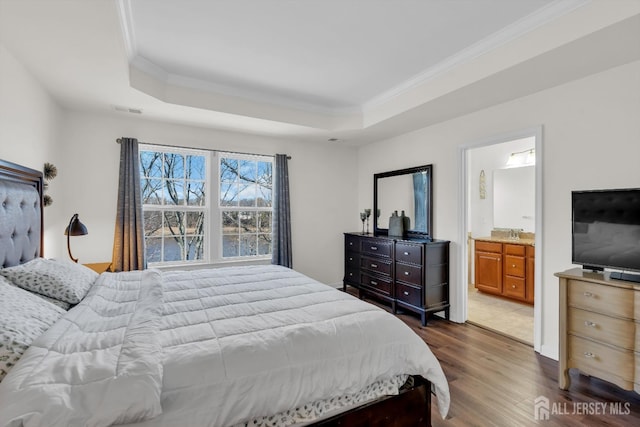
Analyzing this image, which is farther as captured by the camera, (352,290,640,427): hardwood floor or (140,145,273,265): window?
(140,145,273,265): window

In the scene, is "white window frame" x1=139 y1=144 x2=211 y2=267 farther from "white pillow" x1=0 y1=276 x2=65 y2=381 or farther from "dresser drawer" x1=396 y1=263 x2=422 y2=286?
"dresser drawer" x1=396 y1=263 x2=422 y2=286

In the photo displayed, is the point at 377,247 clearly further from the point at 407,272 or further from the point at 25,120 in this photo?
the point at 25,120

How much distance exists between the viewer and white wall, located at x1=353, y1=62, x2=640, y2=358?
235cm

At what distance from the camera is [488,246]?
4.76m

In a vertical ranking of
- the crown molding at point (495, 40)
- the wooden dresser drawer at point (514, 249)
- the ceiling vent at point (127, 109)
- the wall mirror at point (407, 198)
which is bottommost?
the wooden dresser drawer at point (514, 249)

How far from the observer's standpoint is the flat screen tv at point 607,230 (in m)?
2.12

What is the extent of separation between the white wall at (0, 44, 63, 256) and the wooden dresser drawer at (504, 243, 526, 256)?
18.0 ft

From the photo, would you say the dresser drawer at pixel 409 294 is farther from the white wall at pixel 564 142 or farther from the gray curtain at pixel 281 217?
the gray curtain at pixel 281 217

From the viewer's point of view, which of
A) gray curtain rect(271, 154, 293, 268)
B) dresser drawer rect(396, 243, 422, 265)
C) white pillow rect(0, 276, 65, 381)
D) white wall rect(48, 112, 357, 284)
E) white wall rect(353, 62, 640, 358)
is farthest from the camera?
gray curtain rect(271, 154, 293, 268)

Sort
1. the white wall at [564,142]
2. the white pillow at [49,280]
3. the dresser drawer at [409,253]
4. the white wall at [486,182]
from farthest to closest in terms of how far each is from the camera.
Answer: the white wall at [486,182] < the dresser drawer at [409,253] < the white wall at [564,142] < the white pillow at [49,280]

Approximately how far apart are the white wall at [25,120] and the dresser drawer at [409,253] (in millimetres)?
3700

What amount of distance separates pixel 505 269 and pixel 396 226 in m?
1.77

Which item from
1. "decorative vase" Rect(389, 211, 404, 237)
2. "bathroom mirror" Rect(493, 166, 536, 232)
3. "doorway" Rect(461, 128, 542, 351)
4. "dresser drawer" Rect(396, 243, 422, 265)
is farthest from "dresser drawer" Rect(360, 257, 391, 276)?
"bathroom mirror" Rect(493, 166, 536, 232)

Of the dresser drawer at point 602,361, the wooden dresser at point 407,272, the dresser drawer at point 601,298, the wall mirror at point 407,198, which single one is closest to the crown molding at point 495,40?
the wall mirror at point 407,198
